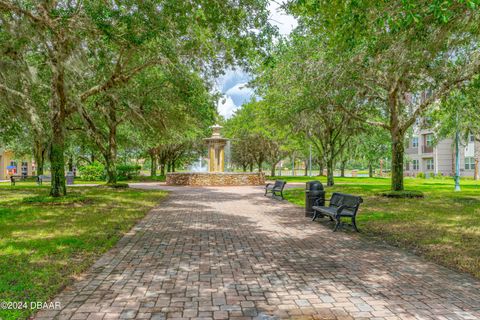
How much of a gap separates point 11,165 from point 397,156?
5382 cm

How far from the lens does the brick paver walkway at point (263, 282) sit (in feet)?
13.3

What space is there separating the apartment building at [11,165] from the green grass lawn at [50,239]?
41647 millimetres

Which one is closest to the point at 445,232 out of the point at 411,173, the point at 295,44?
the point at 295,44

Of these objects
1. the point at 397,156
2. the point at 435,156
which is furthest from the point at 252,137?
the point at 397,156

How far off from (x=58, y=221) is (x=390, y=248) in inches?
361

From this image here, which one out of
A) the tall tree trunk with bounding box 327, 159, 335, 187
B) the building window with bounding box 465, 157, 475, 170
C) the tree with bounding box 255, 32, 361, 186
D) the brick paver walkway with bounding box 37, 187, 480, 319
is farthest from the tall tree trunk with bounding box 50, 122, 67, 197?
the building window with bounding box 465, 157, 475, 170

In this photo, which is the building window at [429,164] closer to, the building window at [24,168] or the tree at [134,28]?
the tree at [134,28]

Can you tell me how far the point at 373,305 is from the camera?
14.0 feet

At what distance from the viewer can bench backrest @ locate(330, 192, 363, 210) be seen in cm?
919

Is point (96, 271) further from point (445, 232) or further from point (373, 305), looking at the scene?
point (445, 232)

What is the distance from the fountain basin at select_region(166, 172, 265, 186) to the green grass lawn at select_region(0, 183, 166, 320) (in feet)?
51.2

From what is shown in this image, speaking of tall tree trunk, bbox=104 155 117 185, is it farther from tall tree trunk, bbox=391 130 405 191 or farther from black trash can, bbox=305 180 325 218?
tall tree trunk, bbox=391 130 405 191

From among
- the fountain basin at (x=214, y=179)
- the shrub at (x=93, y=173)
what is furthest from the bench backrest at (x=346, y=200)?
the shrub at (x=93, y=173)

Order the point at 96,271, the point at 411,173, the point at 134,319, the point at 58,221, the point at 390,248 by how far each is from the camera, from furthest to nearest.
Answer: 1. the point at 411,173
2. the point at 58,221
3. the point at 390,248
4. the point at 96,271
5. the point at 134,319
